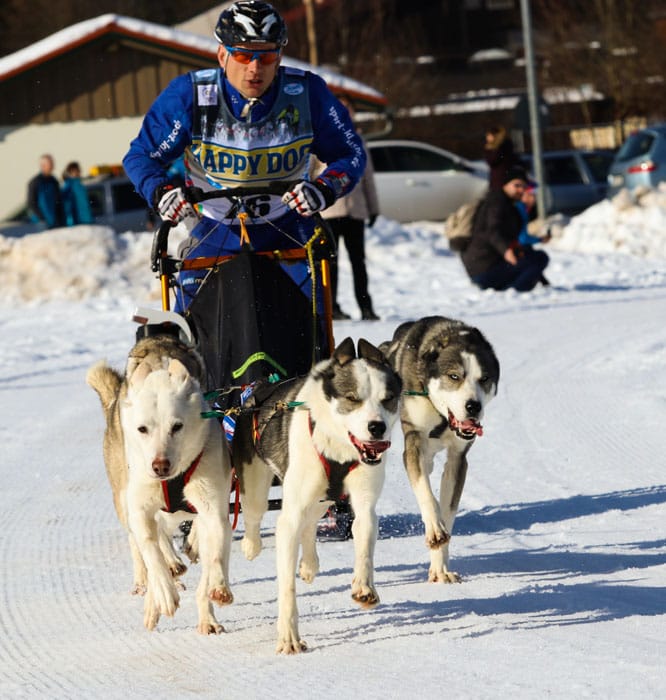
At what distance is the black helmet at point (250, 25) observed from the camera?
4930 millimetres

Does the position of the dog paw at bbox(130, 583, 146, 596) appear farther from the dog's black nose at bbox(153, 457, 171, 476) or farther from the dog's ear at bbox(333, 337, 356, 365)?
the dog's ear at bbox(333, 337, 356, 365)

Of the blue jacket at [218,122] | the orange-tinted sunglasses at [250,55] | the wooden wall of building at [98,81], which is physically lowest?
the blue jacket at [218,122]

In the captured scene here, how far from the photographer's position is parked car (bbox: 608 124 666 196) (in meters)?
20.6

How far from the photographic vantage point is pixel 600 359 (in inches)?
366

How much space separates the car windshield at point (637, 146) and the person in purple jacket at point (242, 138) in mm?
16720

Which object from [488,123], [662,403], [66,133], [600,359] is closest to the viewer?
[662,403]

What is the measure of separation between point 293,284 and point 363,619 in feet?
4.44

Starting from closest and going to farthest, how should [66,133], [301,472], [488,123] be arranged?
[301,472] → [66,133] → [488,123]

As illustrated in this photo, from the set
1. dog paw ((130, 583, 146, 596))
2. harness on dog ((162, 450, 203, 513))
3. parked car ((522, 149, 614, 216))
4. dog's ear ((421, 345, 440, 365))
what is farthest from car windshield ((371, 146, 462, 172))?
harness on dog ((162, 450, 203, 513))

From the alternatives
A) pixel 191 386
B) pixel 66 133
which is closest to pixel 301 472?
pixel 191 386

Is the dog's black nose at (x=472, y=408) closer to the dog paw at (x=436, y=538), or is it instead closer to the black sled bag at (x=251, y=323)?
the dog paw at (x=436, y=538)

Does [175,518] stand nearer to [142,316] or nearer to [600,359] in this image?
[142,316]

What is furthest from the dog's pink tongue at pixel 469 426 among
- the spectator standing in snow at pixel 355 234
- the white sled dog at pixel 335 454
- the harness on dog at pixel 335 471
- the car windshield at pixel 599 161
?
the car windshield at pixel 599 161

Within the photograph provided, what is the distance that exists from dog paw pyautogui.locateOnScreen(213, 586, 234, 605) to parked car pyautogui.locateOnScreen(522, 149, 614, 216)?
19184mm
